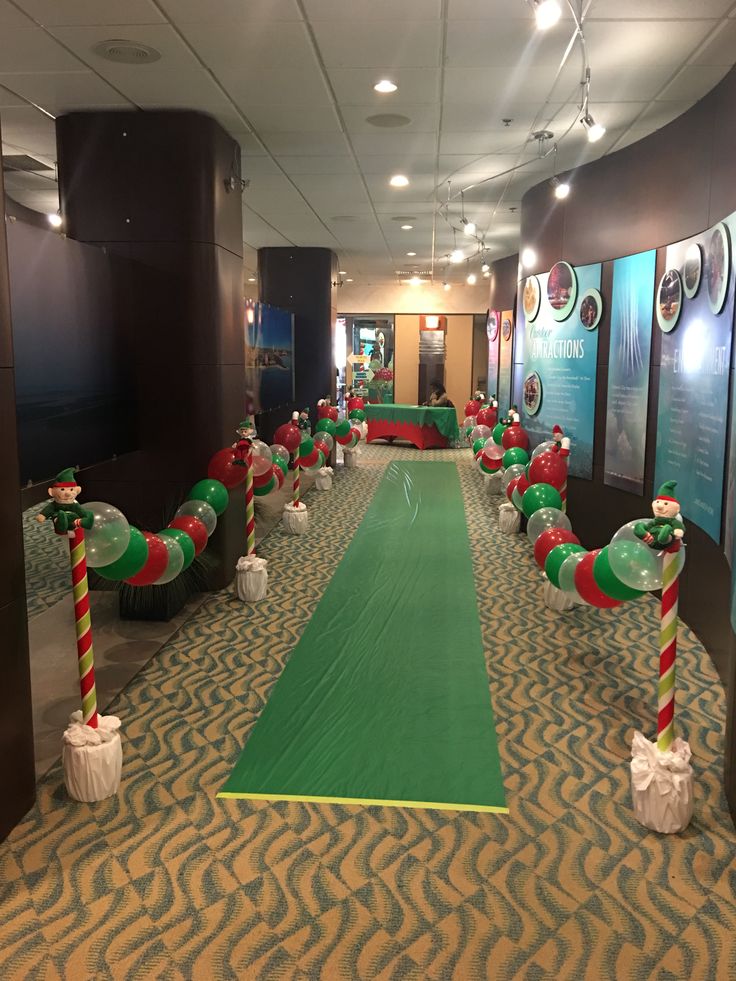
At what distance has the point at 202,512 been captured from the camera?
5.59m

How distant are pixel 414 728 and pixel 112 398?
3.34 metres

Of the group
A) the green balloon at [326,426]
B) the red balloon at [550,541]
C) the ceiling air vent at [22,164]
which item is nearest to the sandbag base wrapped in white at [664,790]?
the red balloon at [550,541]

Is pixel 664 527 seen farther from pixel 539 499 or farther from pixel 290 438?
pixel 290 438

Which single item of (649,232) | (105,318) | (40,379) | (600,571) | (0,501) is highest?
(649,232)

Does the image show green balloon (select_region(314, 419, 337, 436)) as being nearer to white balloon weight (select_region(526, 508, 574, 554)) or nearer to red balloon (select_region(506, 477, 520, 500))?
red balloon (select_region(506, 477, 520, 500))

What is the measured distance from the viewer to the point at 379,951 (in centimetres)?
263

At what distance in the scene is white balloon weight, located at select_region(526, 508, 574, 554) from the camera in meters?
5.30

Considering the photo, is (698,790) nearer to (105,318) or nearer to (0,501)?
(0,501)

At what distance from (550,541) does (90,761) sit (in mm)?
2869

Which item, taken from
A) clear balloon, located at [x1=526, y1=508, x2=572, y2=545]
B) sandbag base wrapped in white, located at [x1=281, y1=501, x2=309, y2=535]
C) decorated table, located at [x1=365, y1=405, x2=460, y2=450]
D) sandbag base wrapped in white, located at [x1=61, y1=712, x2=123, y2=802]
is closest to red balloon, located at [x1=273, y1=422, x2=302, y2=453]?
sandbag base wrapped in white, located at [x1=281, y1=501, x2=309, y2=535]

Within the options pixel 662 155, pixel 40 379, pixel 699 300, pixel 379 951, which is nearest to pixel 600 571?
pixel 379 951

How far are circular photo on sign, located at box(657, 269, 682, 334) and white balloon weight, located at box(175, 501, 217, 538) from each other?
12.0 ft

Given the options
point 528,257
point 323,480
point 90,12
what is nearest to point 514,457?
point 528,257

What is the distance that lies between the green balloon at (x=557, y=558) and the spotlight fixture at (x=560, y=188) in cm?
292
